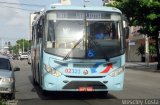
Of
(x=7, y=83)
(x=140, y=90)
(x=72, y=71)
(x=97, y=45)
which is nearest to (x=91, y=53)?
(x=97, y=45)

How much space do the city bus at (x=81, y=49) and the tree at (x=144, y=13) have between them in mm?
20997

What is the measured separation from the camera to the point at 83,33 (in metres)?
15.8

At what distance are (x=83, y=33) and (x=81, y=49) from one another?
577 mm

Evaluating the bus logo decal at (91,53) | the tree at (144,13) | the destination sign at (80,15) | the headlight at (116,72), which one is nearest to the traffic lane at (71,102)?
the headlight at (116,72)

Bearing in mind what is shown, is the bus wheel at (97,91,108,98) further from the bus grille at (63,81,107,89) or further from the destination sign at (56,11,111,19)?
the destination sign at (56,11,111,19)

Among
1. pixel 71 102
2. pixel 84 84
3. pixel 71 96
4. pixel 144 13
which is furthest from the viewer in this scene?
pixel 144 13

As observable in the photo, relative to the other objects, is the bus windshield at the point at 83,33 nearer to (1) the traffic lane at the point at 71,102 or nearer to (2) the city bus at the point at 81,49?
(2) the city bus at the point at 81,49

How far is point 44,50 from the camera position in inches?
617

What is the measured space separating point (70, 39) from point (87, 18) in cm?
97

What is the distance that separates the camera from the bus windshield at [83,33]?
51.2 ft

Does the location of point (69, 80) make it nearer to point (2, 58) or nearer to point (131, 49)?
point (2, 58)

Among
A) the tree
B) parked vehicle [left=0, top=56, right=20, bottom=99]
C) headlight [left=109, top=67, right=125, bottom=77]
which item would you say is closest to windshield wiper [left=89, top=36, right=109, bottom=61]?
headlight [left=109, top=67, right=125, bottom=77]

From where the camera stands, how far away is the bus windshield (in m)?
15.6

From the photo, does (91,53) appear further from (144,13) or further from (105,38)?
(144,13)
